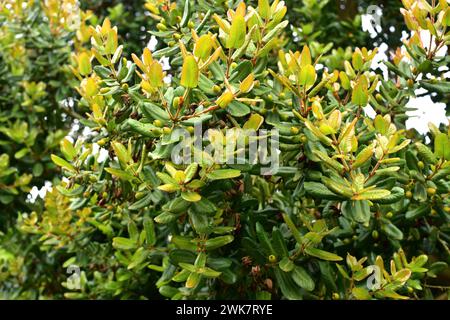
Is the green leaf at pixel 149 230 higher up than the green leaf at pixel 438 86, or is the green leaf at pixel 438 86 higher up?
the green leaf at pixel 438 86

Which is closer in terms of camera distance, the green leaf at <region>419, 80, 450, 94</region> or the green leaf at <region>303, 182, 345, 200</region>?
the green leaf at <region>303, 182, 345, 200</region>

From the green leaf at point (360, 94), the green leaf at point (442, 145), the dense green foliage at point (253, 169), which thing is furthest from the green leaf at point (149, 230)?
the green leaf at point (442, 145)

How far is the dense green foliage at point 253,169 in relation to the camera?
1688mm

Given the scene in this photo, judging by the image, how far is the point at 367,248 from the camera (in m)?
2.24

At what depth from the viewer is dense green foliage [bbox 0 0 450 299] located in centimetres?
169

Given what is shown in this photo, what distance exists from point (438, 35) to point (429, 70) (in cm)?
14

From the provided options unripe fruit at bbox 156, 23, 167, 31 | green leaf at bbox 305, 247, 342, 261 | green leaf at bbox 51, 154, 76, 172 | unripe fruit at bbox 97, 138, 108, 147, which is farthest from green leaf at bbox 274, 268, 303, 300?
unripe fruit at bbox 156, 23, 167, 31

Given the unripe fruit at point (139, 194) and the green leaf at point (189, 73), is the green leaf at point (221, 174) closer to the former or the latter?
the green leaf at point (189, 73)

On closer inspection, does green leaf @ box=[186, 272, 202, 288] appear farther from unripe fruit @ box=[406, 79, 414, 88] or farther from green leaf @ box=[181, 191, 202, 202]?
unripe fruit @ box=[406, 79, 414, 88]

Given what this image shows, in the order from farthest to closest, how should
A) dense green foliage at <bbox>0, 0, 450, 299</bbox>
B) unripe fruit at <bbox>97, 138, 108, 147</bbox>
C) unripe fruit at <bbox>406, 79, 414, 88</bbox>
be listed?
1. unripe fruit at <bbox>406, 79, 414, 88</bbox>
2. unripe fruit at <bbox>97, 138, 108, 147</bbox>
3. dense green foliage at <bbox>0, 0, 450, 299</bbox>

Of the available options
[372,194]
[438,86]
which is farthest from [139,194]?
[438,86]

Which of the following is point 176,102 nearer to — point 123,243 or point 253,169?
point 253,169
